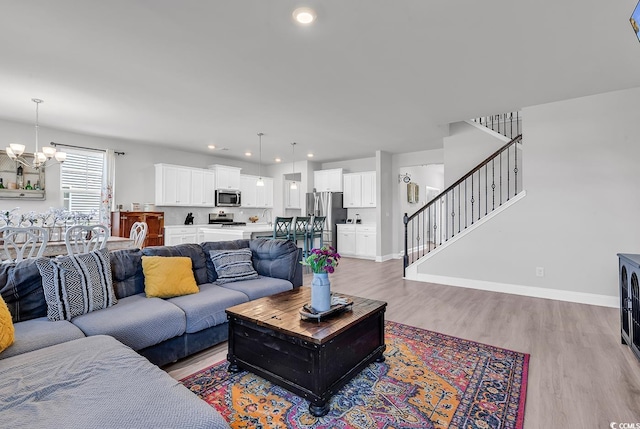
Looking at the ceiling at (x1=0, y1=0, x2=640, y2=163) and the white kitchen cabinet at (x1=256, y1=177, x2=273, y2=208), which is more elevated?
the ceiling at (x1=0, y1=0, x2=640, y2=163)

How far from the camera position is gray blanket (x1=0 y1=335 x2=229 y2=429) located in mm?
1093

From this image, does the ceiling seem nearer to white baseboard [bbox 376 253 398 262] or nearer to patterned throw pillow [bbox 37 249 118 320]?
patterned throw pillow [bbox 37 249 118 320]

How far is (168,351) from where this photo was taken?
232 centimetres

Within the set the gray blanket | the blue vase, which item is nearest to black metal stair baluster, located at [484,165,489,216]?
the blue vase

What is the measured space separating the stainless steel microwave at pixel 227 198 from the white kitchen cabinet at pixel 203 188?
4.6 inches

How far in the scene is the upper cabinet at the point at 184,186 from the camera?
6.64 m

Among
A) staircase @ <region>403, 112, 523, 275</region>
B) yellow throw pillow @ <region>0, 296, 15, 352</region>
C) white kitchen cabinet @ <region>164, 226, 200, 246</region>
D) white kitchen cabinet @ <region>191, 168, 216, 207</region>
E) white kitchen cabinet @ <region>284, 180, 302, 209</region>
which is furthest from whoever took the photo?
white kitchen cabinet @ <region>284, 180, 302, 209</region>

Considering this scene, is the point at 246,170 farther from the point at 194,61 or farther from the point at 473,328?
the point at 473,328

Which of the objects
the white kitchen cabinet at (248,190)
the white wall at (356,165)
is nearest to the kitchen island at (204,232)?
the white kitchen cabinet at (248,190)

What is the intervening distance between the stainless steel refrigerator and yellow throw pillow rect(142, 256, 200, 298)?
535 centimetres

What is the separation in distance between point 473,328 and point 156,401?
297 cm

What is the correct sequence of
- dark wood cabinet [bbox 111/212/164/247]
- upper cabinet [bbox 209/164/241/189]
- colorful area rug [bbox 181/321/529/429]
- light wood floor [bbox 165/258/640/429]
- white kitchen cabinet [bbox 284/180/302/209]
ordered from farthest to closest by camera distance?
1. white kitchen cabinet [bbox 284/180/302/209]
2. upper cabinet [bbox 209/164/241/189]
3. dark wood cabinet [bbox 111/212/164/247]
4. light wood floor [bbox 165/258/640/429]
5. colorful area rug [bbox 181/321/529/429]

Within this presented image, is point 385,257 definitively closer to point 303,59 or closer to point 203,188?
point 203,188

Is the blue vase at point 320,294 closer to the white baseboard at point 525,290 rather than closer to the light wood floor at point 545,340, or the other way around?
the light wood floor at point 545,340
